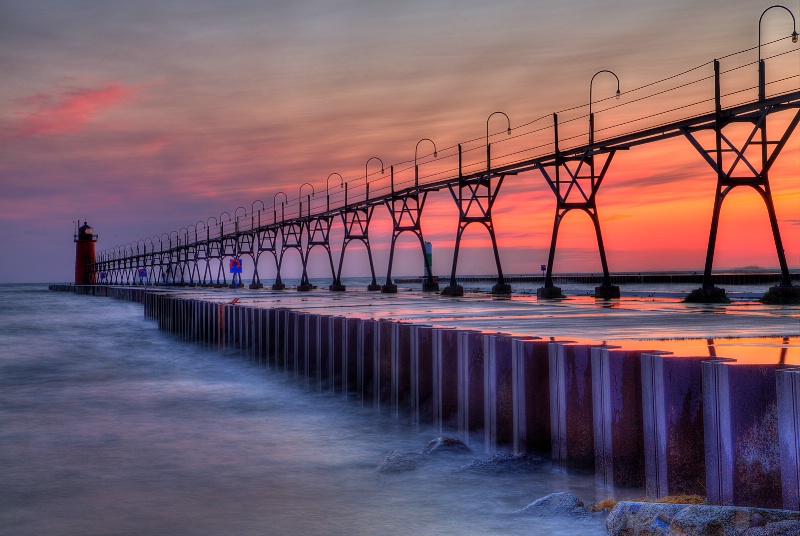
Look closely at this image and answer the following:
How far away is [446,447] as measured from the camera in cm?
922

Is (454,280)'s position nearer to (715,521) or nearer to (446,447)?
(446,447)

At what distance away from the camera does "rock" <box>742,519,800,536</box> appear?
4742 mm

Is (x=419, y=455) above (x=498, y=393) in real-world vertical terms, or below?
below

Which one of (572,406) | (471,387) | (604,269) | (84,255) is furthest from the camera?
(84,255)

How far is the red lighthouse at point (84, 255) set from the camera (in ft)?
451

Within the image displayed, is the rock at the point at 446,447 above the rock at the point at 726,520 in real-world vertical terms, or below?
below

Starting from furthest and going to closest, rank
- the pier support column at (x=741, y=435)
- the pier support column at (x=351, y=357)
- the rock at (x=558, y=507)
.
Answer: the pier support column at (x=351, y=357) < the rock at (x=558, y=507) < the pier support column at (x=741, y=435)

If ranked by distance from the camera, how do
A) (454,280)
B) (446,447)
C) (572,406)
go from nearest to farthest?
(572,406) → (446,447) → (454,280)

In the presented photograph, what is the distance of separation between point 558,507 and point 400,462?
2.76 metres

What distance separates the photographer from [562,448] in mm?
7699

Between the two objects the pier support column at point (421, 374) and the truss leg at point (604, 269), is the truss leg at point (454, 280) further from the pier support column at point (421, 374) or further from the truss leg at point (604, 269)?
the pier support column at point (421, 374)

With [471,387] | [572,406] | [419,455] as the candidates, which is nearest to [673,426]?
[572,406]

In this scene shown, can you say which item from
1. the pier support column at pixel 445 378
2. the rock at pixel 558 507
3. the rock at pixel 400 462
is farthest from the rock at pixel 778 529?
the pier support column at pixel 445 378

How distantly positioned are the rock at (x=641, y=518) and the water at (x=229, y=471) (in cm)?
58
